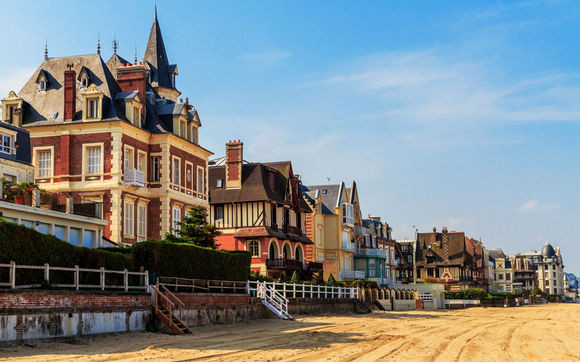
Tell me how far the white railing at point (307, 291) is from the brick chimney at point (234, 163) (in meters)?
11.2

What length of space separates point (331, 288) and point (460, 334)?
18.0m

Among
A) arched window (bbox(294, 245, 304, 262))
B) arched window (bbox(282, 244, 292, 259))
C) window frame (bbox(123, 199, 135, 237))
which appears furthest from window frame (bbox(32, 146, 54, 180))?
arched window (bbox(294, 245, 304, 262))

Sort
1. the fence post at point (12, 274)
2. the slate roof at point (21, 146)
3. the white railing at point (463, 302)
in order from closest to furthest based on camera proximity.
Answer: the fence post at point (12, 274) → the slate roof at point (21, 146) → the white railing at point (463, 302)

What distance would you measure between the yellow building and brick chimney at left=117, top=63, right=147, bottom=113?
82.1 feet

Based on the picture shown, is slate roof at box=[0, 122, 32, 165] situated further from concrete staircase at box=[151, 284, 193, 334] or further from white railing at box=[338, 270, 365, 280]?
white railing at box=[338, 270, 365, 280]

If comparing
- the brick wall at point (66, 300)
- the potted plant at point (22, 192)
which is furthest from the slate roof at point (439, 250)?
the brick wall at point (66, 300)

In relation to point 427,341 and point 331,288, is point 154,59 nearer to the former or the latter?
point 331,288

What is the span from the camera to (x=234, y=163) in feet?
172

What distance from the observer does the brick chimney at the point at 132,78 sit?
128 ft

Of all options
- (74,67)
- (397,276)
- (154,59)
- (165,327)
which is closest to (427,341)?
(165,327)

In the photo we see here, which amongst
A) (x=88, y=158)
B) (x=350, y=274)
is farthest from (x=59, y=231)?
(x=350, y=274)

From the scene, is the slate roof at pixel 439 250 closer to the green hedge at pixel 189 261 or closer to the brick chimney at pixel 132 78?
the brick chimney at pixel 132 78

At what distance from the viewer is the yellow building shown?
201ft

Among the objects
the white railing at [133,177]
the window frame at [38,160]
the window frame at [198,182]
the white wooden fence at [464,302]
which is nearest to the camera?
the white railing at [133,177]
